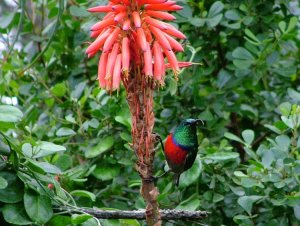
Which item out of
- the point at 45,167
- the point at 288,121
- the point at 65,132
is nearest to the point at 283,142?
the point at 288,121

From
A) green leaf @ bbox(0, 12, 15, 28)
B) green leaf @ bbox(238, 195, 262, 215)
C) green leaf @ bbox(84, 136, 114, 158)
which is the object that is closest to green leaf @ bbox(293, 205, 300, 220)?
green leaf @ bbox(238, 195, 262, 215)

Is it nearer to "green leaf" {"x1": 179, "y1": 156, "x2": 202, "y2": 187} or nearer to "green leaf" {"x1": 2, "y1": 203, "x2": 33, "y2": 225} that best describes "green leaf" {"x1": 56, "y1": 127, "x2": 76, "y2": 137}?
"green leaf" {"x1": 179, "y1": 156, "x2": 202, "y2": 187}

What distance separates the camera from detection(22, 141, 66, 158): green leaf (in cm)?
177

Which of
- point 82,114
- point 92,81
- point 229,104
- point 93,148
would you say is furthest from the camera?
point 92,81

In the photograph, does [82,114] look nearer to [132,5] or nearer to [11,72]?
[11,72]

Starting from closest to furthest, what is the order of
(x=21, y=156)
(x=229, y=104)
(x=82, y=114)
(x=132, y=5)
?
1. (x=132, y=5)
2. (x=21, y=156)
3. (x=82, y=114)
4. (x=229, y=104)

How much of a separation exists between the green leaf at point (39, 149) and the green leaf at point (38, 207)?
0.45ft

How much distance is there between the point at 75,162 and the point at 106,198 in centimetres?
29

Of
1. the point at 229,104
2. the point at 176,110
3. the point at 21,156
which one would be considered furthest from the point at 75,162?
the point at 21,156

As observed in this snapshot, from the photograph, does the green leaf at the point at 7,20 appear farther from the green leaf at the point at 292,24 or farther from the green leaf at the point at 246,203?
the green leaf at the point at 246,203

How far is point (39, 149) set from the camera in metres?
1.82

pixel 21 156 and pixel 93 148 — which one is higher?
pixel 21 156

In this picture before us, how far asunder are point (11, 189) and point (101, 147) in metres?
0.61

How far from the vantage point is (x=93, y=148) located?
2.28 metres
